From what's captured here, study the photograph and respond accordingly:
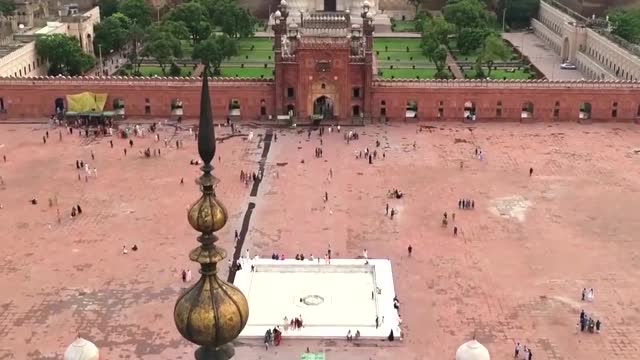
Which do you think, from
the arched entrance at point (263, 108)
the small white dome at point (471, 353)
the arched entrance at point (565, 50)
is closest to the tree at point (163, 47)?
the arched entrance at point (263, 108)

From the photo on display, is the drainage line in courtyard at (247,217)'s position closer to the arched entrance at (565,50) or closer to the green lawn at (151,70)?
the green lawn at (151,70)

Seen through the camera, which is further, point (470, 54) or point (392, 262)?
point (470, 54)

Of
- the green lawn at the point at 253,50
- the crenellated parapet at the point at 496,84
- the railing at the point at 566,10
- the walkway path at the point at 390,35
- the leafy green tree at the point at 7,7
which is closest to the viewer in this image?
the crenellated parapet at the point at 496,84

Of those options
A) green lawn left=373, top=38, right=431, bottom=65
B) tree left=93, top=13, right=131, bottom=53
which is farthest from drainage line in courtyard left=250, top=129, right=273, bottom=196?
tree left=93, top=13, right=131, bottom=53

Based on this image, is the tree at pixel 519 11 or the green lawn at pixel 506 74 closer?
the green lawn at pixel 506 74

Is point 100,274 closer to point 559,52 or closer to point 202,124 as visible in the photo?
point 202,124

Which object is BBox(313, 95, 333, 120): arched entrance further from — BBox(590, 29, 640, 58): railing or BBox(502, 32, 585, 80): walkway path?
BBox(590, 29, 640, 58): railing

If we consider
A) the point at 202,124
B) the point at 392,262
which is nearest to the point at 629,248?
the point at 392,262
